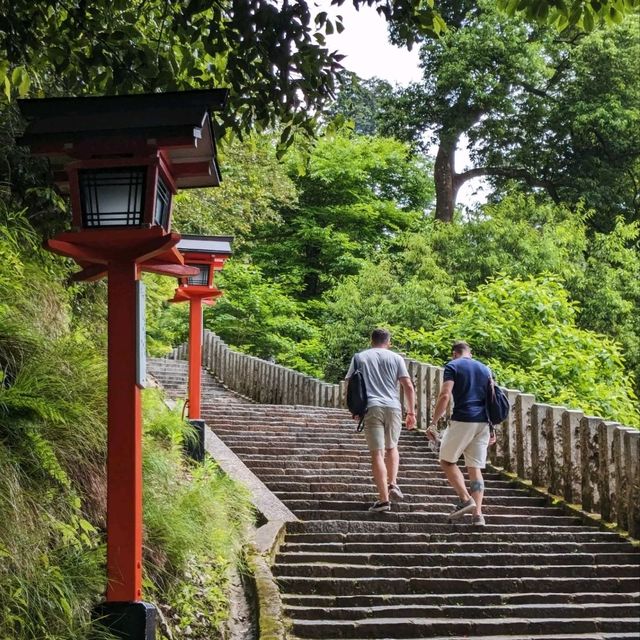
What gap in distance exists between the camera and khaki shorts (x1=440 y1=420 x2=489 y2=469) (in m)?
9.11

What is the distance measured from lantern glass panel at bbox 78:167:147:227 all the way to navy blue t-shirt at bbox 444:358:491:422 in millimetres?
4753

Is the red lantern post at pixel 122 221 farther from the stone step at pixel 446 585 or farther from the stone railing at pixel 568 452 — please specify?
the stone railing at pixel 568 452

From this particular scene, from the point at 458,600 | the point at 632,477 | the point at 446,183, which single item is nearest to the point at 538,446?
the point at 632,477

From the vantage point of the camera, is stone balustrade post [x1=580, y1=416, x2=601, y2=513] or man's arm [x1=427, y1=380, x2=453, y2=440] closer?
man's arm [x1=427, y1=380, x2=453, y2=440]

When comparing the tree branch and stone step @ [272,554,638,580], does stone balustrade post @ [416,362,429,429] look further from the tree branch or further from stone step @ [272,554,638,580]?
the tree branch

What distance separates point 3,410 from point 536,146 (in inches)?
893

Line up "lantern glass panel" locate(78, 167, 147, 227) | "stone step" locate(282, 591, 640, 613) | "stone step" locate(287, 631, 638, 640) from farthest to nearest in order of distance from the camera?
"stone step" locate(282, 591, 640, 613) → "stone step" locate(287, 631, 638, 640) → "lantern glass panel" locate(78, 167, 147, 227)

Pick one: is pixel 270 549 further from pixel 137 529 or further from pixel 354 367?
pixel 137 529

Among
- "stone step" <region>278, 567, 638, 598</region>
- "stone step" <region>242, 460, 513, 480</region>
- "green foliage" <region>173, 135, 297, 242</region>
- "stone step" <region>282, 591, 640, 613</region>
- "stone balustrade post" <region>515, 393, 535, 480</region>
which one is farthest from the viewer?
"green foliage" <region>173, 135, 297, 242</region>

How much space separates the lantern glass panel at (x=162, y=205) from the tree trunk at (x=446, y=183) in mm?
22358

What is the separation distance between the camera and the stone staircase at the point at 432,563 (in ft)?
22.2

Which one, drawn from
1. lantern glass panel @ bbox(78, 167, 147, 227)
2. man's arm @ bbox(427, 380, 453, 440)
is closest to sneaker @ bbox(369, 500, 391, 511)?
man's arm @ bbox(427, 380, 453, 440)

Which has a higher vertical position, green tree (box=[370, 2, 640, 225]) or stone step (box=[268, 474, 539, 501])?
green tree (box=[370, 2, 640, 225])

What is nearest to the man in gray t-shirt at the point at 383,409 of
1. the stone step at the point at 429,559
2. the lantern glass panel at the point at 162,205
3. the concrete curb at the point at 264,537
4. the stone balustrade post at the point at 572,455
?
the concrete curb at the point at 264,537
